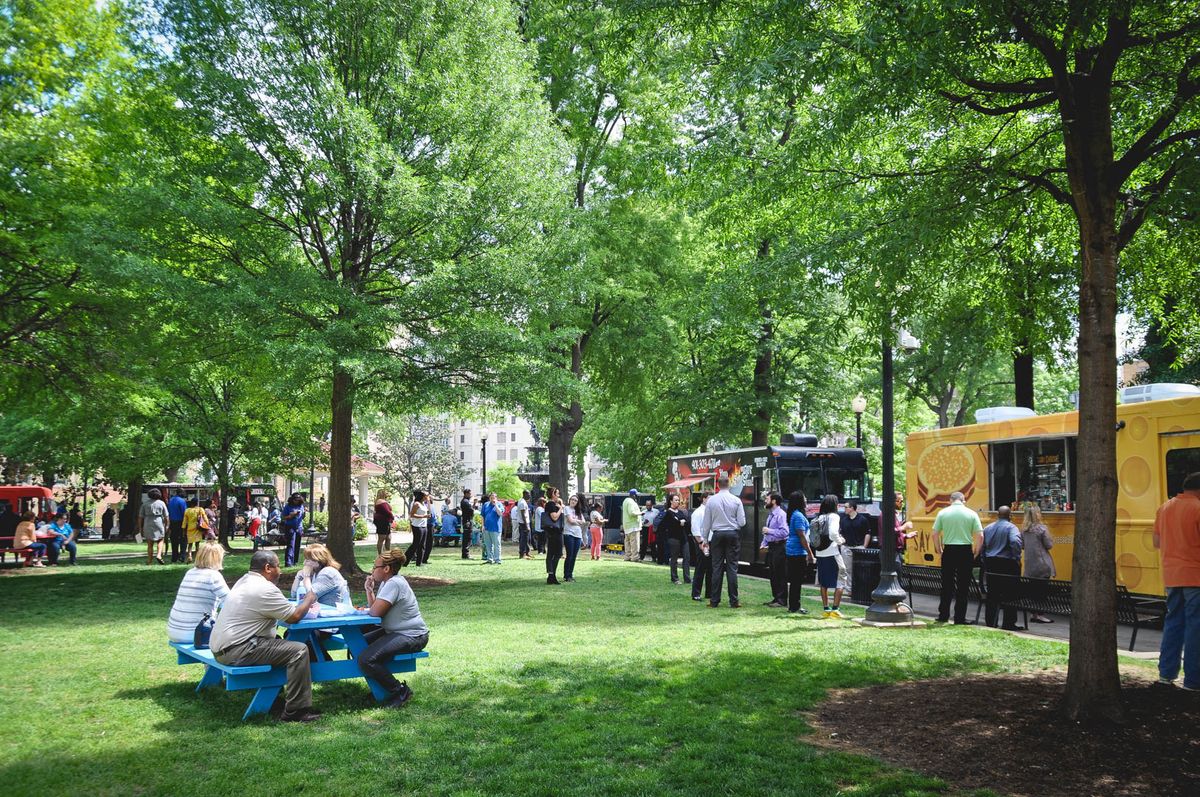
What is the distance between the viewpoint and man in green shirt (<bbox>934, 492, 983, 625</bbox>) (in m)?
12.1

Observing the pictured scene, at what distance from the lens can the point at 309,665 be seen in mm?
7152

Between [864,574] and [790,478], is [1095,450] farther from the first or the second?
[790,478]

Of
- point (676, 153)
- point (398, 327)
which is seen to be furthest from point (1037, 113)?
point (398, 327)

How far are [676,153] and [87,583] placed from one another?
15134mm

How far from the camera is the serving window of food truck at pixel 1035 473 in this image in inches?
574

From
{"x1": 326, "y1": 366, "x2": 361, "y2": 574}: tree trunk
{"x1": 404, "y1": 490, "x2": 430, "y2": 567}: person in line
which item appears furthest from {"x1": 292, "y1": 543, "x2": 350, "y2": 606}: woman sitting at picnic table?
{"x1": 404, "y1": 490, "x2": 430, "y2": 567}: person in line

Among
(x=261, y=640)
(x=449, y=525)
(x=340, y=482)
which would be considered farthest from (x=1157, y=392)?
(x=449, y=525)

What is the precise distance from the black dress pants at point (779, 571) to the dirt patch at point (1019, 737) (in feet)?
Answer: 20.8

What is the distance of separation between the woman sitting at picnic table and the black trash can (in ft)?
31.2

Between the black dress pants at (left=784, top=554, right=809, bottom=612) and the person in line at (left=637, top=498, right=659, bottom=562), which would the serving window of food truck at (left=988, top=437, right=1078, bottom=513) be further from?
the person in line at (left=637, top=498, right=659, bottom=562)

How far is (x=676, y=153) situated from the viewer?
1009cm

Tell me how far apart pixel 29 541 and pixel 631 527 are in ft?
A: 52.7

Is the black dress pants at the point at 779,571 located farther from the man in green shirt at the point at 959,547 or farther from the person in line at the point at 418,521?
the person in line at the point at 418,521

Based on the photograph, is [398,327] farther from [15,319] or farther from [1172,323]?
[1172,323]
